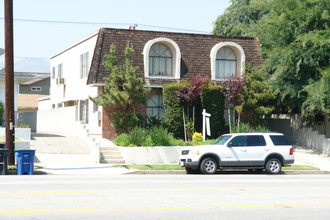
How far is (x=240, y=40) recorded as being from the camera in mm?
34219

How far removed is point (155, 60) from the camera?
32.1m

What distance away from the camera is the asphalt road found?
10.8m

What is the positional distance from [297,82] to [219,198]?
59.4 feet

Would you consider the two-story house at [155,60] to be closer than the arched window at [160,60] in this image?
Yes

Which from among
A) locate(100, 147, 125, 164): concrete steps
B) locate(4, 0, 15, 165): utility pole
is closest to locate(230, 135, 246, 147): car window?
locate(100, 147, 125, 164): concrete steps

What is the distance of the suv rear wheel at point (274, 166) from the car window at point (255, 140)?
2.64 ft

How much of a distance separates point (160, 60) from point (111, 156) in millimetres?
8314

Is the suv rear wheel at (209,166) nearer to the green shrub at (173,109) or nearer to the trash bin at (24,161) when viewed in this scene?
the trash bin at (24,161)

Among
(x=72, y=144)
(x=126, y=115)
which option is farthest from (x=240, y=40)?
(x=72, y=144)

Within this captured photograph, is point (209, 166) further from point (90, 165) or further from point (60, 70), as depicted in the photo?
point (60, 70)

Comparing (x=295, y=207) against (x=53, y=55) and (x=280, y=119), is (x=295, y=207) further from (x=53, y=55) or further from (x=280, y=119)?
(x=53, y=55)

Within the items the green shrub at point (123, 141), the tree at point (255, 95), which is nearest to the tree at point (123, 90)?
the green shrub at point (123, 141)

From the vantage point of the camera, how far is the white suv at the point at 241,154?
22.1 meters

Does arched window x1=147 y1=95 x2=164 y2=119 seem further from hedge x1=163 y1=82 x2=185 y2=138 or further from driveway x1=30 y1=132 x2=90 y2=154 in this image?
driveway x1=30 y1=132 x2=90 y2=154
